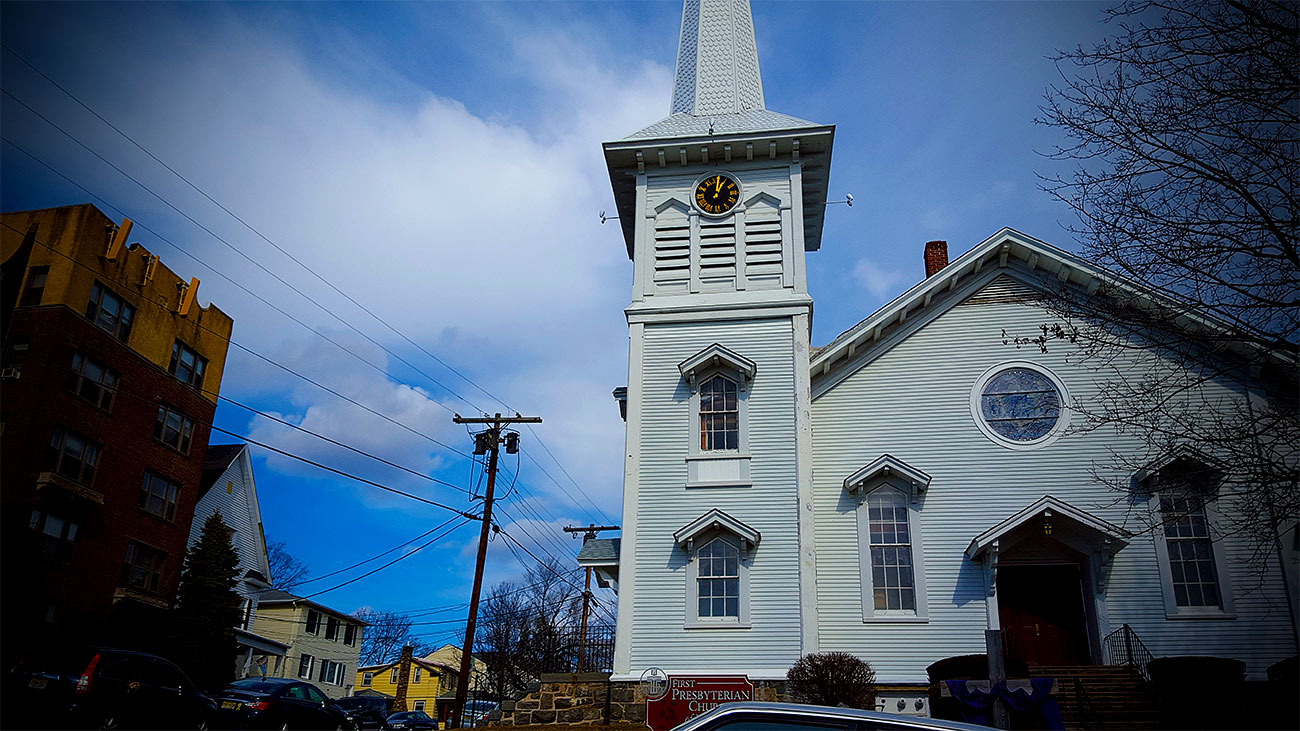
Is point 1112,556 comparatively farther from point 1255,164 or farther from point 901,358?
point 1255,164

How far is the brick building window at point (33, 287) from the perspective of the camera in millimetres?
10906

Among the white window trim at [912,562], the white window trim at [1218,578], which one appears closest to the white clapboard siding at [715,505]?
the white window trim at [912,562]

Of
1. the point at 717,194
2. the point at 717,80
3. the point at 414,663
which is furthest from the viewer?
the point at 414,663

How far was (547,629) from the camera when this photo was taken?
161 feet

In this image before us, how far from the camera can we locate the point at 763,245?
21.7m

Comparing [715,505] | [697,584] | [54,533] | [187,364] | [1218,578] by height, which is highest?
[187,364]

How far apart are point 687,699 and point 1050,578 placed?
9.83m

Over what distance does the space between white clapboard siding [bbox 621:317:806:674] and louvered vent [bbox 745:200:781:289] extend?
1.16m

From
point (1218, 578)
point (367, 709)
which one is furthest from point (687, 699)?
point (367, 709)

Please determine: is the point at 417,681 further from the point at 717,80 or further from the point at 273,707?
the point at 717,80

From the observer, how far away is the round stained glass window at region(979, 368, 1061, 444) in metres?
19.4

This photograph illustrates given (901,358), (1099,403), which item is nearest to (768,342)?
(901,358)

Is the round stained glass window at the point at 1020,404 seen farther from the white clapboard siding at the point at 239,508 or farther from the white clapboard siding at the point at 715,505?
the white clapboard siding at the point at 239,508

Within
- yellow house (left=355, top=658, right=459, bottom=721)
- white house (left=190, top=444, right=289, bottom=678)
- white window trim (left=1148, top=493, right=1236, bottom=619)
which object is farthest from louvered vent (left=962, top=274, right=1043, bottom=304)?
yellow house (left=355, top=658, right=459, bottom=721)
